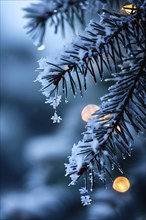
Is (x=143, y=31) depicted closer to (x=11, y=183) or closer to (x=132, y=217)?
(x=132, y=217)

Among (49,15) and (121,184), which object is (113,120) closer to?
(49,15)

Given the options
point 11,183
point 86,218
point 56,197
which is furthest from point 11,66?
point 86,218

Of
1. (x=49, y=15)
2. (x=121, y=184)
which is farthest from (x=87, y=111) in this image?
(x=49, y=15)

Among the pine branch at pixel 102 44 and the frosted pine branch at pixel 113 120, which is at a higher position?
the pine branch at pixel 102 44

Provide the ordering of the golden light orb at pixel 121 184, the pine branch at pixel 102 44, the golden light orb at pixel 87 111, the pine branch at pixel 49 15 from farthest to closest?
the golden light orb at pixel 87 111 → the golden light orb at pixel 121 184 → the pine branch at pixel 102 44 → the pine branch at pixel 49 15

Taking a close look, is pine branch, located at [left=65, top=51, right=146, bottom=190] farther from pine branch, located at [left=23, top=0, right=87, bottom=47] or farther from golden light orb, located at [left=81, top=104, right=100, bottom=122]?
golden light orb, located at [left=81, top=104, right=100, bottom=122]

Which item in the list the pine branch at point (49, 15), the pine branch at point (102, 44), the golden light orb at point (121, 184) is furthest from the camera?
the golden light orb at point (121, 184)

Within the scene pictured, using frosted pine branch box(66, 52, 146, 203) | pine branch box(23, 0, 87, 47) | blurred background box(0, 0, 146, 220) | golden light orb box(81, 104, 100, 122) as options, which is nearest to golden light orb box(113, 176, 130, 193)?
blurred background box(0, 0, 146, 220)

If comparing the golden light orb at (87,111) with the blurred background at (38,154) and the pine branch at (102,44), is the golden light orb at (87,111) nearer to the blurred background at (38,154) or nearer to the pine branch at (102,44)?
the blurred background at (38,154)

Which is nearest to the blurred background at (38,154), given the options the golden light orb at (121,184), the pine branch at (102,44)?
the golden light orb at (121,184)
